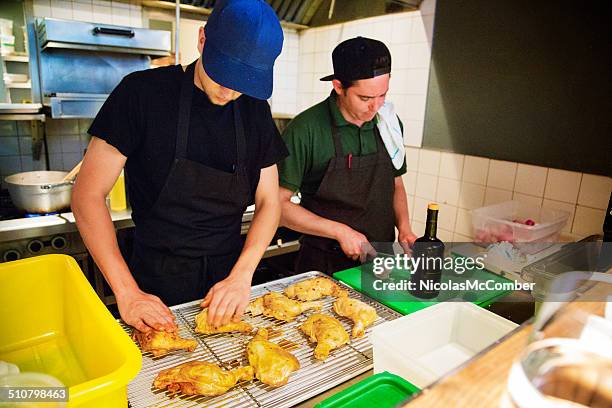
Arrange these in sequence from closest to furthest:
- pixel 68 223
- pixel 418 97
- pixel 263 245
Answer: pixel 263 245
pixel 68 223
pixel 418 97

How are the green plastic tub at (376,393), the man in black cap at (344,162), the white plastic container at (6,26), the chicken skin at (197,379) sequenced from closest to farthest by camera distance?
the green plastic tub at (376,393)
the chicken skin at (197,379)
the man in black cap at (344,162)
the white plastic container at (6,26)

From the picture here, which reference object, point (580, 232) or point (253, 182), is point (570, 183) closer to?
point (580, 232)

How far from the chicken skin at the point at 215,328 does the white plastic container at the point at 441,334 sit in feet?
1.30

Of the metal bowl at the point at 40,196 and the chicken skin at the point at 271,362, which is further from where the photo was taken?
the metal bowl at the point at 40,196

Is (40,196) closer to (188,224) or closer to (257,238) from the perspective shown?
(188,224)

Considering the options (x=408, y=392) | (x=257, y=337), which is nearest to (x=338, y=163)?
(x=257, y=337)

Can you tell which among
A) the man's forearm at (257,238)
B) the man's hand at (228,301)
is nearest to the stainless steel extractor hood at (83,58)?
the man's forearm at (257,238)

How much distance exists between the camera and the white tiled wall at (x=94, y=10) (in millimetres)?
3152

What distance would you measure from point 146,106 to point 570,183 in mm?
2229

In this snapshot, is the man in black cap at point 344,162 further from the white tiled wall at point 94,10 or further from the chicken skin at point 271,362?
the white tiled wall at point 94,10

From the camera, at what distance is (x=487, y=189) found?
2.80m

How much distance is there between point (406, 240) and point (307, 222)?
1.52 feet

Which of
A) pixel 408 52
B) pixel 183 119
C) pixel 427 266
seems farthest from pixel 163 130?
pixel 408 52

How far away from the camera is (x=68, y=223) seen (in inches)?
94.2
